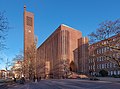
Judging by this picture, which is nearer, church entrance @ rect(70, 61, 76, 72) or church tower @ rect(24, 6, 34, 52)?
church tower @ rect(24, 6, 34, 52)

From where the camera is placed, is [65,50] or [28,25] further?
[28,25]

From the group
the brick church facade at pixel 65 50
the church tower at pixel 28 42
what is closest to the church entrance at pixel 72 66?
the brick church facade at pixel 65 50

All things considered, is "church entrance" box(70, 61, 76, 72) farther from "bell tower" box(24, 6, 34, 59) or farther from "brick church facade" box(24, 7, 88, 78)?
"bell tower" box(24, 6, 34, 59)

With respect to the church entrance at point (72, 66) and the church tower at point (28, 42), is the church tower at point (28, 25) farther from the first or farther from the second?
the church entrance at point (72, 66)

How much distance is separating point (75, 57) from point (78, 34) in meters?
18.4

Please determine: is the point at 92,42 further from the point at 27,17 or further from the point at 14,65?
the point at 27,17

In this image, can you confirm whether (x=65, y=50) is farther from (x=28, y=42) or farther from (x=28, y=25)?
(x=28, y=42)

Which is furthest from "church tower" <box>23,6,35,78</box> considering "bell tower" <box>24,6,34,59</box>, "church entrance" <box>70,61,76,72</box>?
"church entrance" <box>70,61,76,72</box>

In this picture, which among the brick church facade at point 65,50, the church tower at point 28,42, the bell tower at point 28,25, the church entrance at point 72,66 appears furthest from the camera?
the church entrance at point 72,66

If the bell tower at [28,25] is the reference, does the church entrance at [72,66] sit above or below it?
below

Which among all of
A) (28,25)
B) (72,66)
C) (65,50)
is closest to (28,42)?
(28,25)

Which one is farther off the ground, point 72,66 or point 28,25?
point 28,25

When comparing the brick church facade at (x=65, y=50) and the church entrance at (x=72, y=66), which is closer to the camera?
the brick church facade at (x=65, y=50)

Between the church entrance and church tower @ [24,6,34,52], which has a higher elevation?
church tower @ [24,6,34,52]
